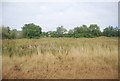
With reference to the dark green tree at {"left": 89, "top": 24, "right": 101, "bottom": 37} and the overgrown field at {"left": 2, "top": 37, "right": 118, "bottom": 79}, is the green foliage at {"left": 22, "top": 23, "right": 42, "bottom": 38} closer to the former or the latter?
the overgrown field at {"left": 2, "top": 37, "right": 118, "bottom": 79}

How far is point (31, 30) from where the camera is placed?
1.72 m

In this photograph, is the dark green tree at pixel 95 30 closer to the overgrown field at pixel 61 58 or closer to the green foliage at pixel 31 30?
the overgrown field at pixel 61 58

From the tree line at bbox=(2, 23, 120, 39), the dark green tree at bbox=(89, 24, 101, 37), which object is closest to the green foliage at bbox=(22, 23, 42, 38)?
the tree line at bbox=(2, 23, 120, 39)

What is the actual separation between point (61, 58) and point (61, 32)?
0.44 metres

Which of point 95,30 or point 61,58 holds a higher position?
point 95,30

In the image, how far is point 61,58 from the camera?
1.70 m

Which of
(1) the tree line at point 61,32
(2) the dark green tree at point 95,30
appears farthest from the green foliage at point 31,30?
(2) the dark green tree at point 95,30

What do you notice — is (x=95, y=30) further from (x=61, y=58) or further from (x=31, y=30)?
(x=31, y=30)

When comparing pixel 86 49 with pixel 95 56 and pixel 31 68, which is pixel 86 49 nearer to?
pixel 95 56

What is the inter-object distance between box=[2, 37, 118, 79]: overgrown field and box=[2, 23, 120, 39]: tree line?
0.23 ft

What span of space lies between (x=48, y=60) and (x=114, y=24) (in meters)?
1.30

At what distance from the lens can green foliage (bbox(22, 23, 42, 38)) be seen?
1.72 metres

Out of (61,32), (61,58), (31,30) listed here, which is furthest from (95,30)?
(31,30)

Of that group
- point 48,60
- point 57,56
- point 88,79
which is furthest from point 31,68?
point 88,79
